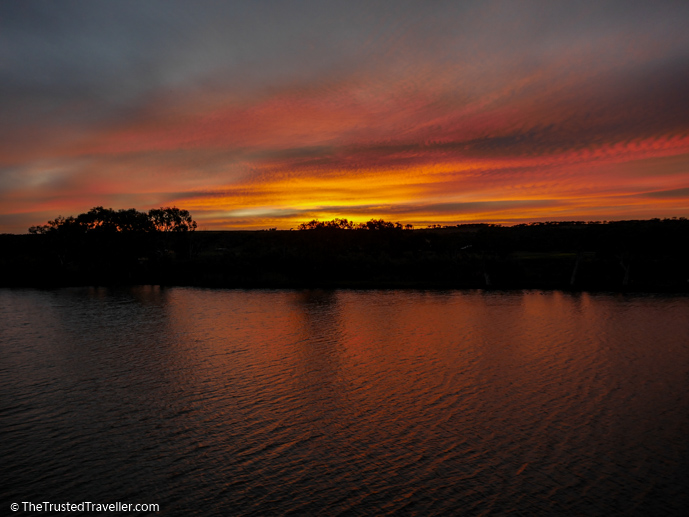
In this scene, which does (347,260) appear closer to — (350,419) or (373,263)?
(373,263)

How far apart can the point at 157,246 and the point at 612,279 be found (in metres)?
71.0

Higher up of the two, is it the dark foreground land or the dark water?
the dark foreground land

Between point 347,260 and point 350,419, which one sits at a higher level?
point 347,260

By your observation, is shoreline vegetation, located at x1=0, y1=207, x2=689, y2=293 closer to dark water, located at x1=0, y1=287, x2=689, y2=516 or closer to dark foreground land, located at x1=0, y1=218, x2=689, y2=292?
dark foreground land, located at x1=0, y1=218, x2=689, y2=292

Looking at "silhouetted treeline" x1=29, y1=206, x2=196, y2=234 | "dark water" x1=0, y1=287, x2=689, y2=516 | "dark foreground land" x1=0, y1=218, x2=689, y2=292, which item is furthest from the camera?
"silhouetted treeline" x1=29, y1=206, x2=196, y2=234

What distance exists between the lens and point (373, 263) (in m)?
74.6

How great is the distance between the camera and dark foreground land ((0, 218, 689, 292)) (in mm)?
58750

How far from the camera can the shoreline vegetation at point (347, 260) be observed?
5928 cm

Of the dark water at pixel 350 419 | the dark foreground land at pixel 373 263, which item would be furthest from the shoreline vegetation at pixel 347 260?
the dark water at pixel 350 419

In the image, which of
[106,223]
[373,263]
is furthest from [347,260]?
[106,223]

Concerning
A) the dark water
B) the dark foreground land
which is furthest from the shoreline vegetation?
the dark water

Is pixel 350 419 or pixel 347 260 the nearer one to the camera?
pixel 350 419

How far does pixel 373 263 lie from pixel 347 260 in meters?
4.01

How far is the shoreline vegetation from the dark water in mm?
28897
